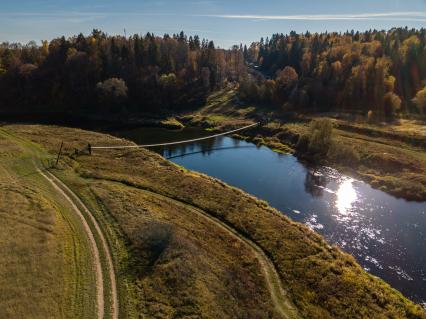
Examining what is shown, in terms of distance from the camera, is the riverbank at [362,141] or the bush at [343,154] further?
the bush at [343,154]

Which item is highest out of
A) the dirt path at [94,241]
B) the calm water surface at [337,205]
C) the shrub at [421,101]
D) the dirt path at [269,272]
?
the shrub at [421,101]

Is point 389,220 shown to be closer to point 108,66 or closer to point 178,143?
point 178,143

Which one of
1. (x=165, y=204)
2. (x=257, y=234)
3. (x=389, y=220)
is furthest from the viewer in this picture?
(x=389, y=220)

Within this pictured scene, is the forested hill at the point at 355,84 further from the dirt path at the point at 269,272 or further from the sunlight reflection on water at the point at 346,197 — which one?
the dirt path at the point at 269,272

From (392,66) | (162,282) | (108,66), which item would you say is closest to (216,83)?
(108,66)

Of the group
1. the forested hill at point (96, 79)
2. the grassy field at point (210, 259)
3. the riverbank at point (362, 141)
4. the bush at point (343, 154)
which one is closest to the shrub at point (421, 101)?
the riverbank at point (362, 141)

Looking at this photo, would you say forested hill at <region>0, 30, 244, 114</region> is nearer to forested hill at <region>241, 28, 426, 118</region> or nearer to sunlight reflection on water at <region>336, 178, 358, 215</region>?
forested hill at <region>241, 28, 426, 118</region>

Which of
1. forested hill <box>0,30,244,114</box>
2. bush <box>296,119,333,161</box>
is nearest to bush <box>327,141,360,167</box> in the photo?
bush <box>296,119,333,161</box>
